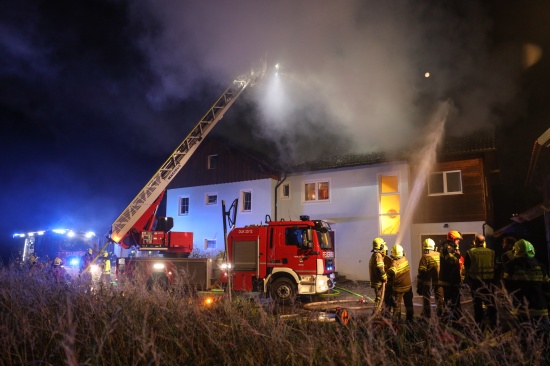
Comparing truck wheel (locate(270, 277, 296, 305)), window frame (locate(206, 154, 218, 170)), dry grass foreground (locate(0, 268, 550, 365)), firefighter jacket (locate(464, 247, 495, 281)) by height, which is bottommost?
truck wheel (locate(270, 277, 296, 305))

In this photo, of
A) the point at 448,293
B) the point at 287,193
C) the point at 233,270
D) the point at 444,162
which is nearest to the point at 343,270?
the point at 287,193

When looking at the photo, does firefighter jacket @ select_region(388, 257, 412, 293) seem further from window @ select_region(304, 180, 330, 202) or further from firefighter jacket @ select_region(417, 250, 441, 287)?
window @ select_region(304, 180, 330, 202)

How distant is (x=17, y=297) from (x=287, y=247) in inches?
255

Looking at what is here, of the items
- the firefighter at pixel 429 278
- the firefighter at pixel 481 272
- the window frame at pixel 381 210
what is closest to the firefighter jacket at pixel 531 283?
the firefighter at pixel 481 272

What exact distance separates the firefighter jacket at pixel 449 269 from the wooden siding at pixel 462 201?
10151 millimetres

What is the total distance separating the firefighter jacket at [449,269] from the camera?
7055mm

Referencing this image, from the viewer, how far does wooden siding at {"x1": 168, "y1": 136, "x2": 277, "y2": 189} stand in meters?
20.4

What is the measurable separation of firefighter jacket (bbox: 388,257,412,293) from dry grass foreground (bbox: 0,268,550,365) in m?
1.17

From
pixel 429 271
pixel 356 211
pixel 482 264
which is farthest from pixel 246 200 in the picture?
pixel 482 264

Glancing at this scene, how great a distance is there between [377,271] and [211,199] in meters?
15.7

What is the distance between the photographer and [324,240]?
440 inches

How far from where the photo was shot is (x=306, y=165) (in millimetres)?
20031

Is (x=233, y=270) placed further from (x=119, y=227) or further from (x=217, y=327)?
(x=217, y=327)

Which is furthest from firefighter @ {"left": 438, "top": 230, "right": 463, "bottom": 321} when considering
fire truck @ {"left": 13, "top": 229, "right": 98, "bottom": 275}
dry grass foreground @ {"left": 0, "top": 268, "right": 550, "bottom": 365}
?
fire truck @ {"left": 13, "top": 229, "right": 98, "bottom": 275}
